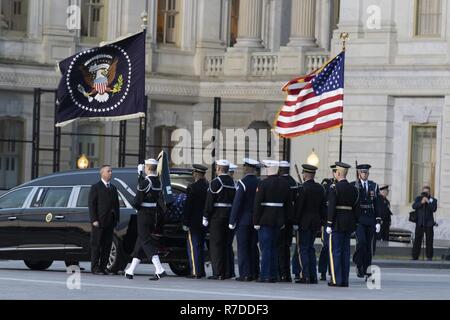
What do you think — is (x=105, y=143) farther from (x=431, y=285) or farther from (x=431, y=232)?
(x=431, y=285)

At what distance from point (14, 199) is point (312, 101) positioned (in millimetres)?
10942

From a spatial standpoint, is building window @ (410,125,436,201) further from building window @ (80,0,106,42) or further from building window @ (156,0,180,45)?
building window @ (80,0,106,42)

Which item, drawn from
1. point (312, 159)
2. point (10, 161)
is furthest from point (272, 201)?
point (10, 161)

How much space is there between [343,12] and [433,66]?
9.46 ft

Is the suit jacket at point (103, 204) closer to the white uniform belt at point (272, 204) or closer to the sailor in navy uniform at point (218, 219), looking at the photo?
the sailor in navy uniform at point (218, 219)

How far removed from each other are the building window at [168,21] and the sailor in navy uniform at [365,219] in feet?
89.0

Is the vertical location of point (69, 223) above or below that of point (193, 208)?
below

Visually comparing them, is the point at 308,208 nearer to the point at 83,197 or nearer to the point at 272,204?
the point at 272,204

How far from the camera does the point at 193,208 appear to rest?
29719 millimetres

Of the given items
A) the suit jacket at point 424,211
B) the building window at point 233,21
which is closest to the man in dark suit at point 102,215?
the suit jacket at point 424,211

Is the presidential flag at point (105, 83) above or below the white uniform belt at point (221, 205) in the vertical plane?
above

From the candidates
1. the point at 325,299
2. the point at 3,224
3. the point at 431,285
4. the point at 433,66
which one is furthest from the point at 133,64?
the point at 433,66

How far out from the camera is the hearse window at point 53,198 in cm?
3069

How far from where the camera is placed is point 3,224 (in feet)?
102
